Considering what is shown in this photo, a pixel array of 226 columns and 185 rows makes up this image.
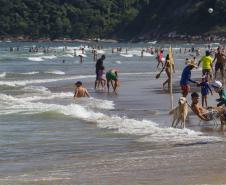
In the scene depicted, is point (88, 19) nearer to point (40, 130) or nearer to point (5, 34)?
point (5, 34)

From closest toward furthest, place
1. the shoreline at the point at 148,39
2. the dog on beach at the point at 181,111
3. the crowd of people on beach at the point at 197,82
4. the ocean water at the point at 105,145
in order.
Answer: the ocean water at the point at 105,145
the dog on beach at the point at 181,111
the crowd of people on beach at the point at 197,82
the shoreline at the point at 148,39

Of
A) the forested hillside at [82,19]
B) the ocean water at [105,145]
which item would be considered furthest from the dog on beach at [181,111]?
the forested hillside at [82,19]

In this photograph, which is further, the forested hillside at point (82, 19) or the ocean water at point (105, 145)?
the forested hillside at point (82, 19)

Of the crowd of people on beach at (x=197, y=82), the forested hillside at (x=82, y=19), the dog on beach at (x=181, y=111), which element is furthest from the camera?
the forested hillside at (x=82, y=19)

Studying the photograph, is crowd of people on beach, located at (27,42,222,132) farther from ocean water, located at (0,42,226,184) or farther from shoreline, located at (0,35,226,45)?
shoreline, located at (0,35,226,45)

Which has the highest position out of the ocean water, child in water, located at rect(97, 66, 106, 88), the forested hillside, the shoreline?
the forested hillside

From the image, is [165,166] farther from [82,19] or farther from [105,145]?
[82,19]

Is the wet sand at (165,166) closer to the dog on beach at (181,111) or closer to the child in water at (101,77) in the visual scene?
the dog on beach at (181,111)

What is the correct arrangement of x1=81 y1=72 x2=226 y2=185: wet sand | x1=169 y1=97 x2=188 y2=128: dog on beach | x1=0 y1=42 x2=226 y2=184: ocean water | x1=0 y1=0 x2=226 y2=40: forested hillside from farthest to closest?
x1=0 y1=0 x2=226 y2=40: forested hillside → x1=169 y1=97 x2=188 y2=128: dog on beach → x1=0 y1=42 x2=226 y2=184: ocean water → x1=81 y1=72 x2=226 y2=185: wet sand

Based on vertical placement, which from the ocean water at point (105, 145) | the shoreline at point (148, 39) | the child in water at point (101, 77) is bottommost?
the ocean water at point (105, 145)

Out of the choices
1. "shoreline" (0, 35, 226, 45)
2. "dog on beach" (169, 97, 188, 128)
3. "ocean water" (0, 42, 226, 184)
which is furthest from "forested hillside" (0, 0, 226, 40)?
"dog on beach" (169, 97, 188, 128)

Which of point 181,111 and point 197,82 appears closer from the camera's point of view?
point 181,111

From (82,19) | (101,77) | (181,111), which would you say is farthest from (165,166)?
(82,19)

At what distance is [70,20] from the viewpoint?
193m
